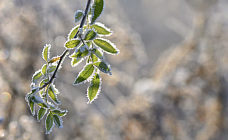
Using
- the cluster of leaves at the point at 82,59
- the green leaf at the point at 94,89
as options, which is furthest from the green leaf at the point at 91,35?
the green leaf at the point at 94,89

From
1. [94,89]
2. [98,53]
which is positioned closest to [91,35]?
[98,53]

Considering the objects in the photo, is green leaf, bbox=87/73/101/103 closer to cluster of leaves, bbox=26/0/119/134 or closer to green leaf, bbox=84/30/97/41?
cluster of leaves, bbox=26/0/119/134

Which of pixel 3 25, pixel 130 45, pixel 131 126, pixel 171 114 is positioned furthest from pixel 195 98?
pixel 3 25

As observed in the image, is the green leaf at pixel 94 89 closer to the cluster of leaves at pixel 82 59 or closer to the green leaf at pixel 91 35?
the cluster of leaves at pixel 82 59

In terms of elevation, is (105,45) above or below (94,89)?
above

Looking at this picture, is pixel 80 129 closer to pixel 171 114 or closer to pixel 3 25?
pixel 171 114

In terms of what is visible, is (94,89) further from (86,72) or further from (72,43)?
(72,43)

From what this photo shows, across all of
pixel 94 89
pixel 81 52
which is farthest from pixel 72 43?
pixel 94 89

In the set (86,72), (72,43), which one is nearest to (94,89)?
(86,72)

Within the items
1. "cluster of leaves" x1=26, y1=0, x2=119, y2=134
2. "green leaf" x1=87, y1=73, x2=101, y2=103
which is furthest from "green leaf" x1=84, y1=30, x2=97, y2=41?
"green leaf" x1=87, y1=73, x2=101, y2=103
